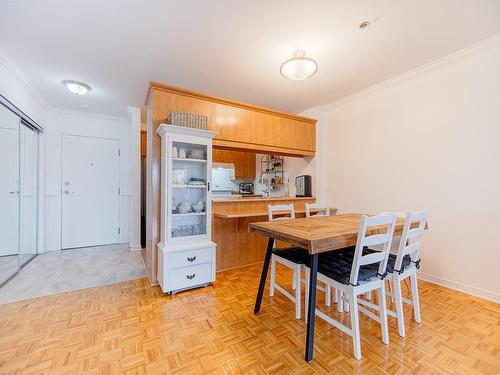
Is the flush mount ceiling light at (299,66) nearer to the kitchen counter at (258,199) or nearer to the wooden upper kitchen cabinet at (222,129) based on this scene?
the wooden upper kitchen cabinet at (222,129)

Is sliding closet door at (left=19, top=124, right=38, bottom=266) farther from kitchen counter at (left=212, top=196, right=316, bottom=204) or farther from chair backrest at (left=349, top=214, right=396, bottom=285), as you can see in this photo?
chair backrest at (left=349, top=214, right=396, bottom=285)

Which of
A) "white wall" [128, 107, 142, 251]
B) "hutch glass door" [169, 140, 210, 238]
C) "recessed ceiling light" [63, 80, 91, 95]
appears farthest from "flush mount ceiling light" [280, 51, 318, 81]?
"white wall" [128, 107, 142, 251]

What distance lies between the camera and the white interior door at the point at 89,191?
4.07 m

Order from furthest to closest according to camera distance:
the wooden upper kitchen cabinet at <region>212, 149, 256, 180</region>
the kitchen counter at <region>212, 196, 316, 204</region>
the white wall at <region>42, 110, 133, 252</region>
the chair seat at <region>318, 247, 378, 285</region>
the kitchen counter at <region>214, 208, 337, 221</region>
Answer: the wooden upper kitchen cabinet at <region>212, 149, 256, 180</region>, the white wall at <region>42, 110, 133, 252</region>, the kitchen counter at <region>212, 196, 316, 204</region>, the kitchen counter at <region>214, 208, 337, 221</region>, the chair seat at <region>318, 247, 378, 285</region>

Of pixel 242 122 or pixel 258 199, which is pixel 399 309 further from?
pixel 242 122

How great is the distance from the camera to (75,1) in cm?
173

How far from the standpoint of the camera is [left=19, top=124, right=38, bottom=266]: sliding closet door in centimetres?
313

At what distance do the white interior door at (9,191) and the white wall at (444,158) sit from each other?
4613 millimetres

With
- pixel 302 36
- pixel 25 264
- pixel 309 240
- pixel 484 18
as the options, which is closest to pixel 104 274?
pixel 25 264

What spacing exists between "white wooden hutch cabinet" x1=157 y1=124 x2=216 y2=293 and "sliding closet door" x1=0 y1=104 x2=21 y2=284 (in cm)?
191

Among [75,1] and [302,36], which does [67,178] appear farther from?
[302,36]

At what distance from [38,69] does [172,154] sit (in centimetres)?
199

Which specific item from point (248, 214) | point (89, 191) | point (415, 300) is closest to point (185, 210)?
point (248, 214)

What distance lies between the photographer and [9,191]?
2.82m
